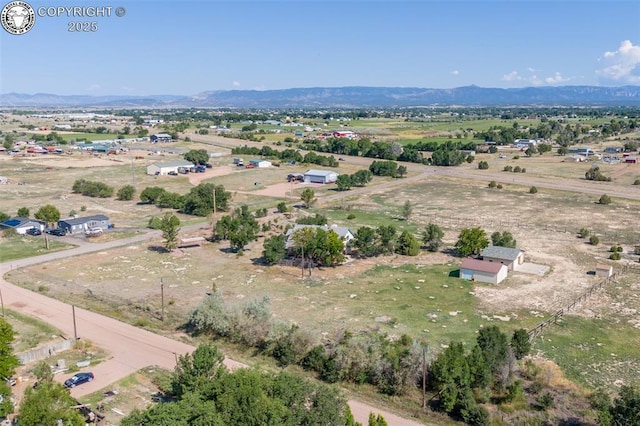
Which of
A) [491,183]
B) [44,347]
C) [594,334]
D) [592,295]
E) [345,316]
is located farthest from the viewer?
[491,183]

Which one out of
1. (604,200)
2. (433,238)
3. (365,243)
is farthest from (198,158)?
(604,200)

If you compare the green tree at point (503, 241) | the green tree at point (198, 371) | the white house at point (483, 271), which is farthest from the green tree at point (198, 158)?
the green tree at point (198, 371)

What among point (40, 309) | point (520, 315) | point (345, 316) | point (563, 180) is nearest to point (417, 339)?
point (345, 316)

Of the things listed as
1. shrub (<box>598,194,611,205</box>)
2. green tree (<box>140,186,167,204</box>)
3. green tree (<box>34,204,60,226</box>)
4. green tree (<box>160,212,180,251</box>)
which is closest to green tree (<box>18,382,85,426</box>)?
green tree (<box>160,212,180,251</box>)

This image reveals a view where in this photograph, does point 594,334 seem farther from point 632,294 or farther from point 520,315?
point 632,294

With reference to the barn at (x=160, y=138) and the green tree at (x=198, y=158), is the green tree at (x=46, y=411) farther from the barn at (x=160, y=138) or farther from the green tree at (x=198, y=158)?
the barn at (x=160, y=138)

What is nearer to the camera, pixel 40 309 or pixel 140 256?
pixel 40 309

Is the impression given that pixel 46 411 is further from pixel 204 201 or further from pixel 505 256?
pixel 204 201
